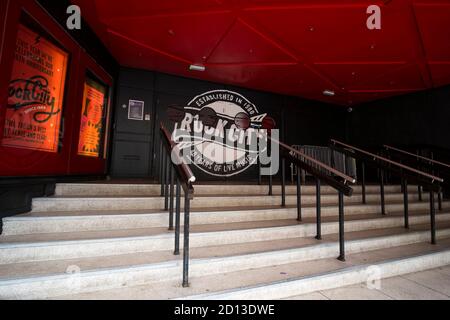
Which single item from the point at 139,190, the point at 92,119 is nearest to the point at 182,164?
the point at 139,190

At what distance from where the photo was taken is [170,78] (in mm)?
5594

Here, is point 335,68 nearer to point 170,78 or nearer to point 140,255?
point 170,78

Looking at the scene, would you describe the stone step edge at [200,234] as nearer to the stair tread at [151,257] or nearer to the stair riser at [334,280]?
the stair tread at [151,257]

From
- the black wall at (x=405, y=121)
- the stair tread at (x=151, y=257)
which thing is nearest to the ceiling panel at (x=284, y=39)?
the black wall at (x=405, y=121)

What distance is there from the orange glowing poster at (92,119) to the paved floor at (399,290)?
372 cm

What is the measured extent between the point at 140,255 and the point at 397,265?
2420 mm

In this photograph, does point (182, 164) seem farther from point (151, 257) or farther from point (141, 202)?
point (141, 202)

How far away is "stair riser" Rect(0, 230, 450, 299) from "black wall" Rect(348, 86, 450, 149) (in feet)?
16.6

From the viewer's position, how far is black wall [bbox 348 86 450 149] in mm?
5504

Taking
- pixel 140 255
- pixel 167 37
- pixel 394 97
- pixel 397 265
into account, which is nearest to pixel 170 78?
pixel 167 37

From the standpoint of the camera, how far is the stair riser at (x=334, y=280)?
1653 millimetres

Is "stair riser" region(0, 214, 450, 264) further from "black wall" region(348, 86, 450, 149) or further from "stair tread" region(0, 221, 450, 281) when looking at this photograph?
"black wall" region(348, 86, 450, 149)

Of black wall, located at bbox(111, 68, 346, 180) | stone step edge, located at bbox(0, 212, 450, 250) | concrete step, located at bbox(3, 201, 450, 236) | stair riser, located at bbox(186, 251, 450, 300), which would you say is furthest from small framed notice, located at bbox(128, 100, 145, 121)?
stair riser, located at bbox(186, 251, 450, 300)
